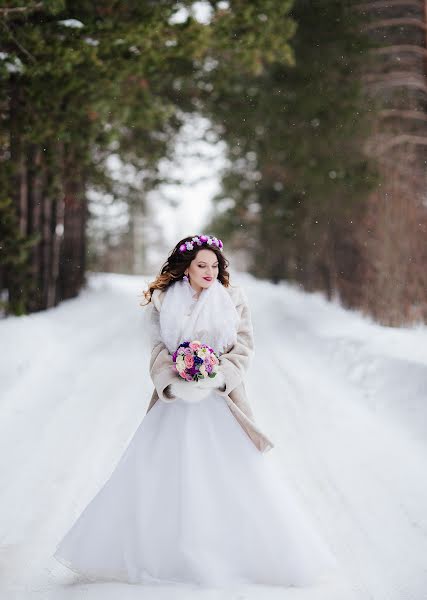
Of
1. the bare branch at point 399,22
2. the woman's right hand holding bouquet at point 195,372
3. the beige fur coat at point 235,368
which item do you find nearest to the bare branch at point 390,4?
the bare branch at point 399,22

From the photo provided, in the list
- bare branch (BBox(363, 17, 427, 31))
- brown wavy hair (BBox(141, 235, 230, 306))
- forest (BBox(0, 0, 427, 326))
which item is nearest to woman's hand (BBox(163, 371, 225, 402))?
brown wavy hair (BBox(141, 235, 230, 306))

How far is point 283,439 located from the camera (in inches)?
265

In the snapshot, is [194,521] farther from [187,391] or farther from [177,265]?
[177,265]

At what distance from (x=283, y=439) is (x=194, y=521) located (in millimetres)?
3150

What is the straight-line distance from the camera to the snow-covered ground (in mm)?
4000

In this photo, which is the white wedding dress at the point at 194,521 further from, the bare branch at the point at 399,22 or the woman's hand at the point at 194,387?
the bare branch at the point at 399,22

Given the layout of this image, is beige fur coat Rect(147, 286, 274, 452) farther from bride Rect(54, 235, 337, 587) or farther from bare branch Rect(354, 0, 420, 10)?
bare branch Rect(354, 0, 420, 10)

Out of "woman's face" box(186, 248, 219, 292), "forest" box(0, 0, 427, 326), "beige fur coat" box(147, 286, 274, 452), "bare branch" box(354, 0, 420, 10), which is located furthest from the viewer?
"bare branch" box(354, 0, 420, 10)

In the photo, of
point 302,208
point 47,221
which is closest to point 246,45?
point 47,221

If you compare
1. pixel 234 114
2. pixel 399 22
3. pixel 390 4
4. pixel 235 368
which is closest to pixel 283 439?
pixel 235 368

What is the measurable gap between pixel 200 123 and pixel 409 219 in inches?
349

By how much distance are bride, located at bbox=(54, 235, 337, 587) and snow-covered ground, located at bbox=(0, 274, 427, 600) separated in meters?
0.14

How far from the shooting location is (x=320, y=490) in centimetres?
534

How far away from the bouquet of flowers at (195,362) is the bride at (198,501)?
0.22ft
